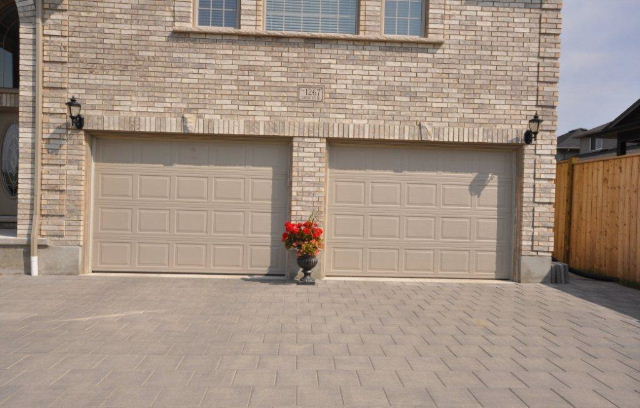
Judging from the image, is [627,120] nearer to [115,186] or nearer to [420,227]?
[420,227]

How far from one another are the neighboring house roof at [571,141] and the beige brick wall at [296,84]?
86.4 ft

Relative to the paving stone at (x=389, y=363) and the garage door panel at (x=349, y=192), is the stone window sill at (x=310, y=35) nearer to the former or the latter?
the garage door panel at (x=349, y=192)

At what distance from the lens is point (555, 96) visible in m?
8.62

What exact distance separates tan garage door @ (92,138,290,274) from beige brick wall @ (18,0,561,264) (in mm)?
368

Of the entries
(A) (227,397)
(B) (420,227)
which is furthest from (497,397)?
(B) (420,227)

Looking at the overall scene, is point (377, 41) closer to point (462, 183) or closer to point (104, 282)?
point (462, 183)

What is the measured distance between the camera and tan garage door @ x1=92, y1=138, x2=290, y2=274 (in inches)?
339

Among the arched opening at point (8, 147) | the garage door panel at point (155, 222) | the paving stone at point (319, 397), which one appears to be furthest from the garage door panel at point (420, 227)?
the arched opening at point (8, 147)

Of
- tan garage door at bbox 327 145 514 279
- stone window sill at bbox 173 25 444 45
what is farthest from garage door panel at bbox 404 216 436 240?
stone window sill at bbox 173 25 444 45

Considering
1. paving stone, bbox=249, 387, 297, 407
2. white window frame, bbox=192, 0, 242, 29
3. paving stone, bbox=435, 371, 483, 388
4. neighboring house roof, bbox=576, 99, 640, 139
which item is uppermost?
white window frame, bbox=192, 0, 242, 29

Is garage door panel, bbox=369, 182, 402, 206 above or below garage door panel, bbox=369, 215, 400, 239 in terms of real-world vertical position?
above

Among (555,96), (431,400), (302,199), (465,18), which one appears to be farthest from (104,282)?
(555,96)

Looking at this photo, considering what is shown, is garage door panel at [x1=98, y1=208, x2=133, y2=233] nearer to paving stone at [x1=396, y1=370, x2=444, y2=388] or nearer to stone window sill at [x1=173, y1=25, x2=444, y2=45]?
stone window sill at [x1=173, y1=25, x2=444, y2=45]

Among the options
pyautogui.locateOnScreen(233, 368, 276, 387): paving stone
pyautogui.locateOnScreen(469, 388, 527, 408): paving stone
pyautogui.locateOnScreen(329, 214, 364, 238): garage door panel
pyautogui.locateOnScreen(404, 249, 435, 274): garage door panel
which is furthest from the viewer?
pyautogui.locateOnScreen(404, 249, 435, 274): garage door panel
